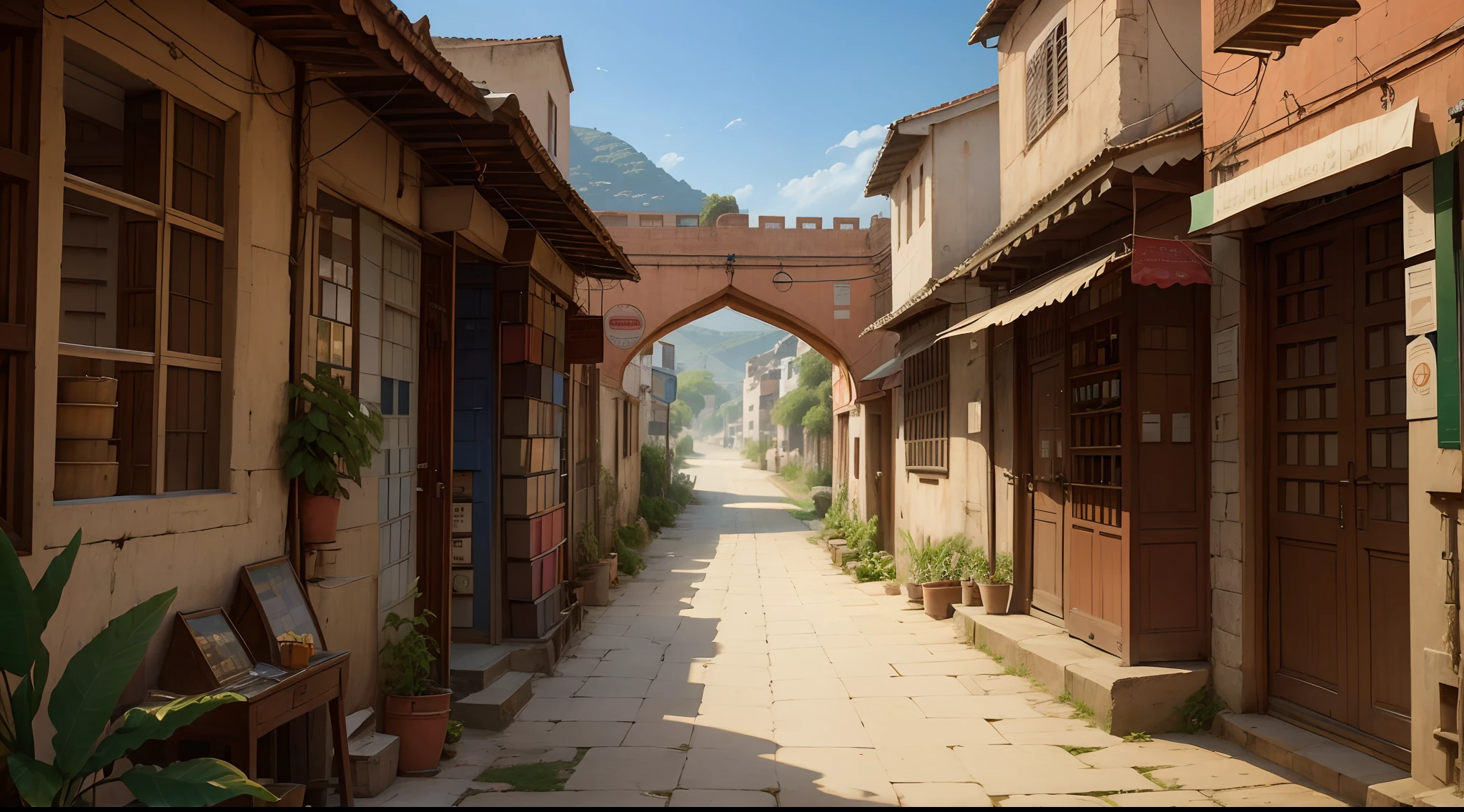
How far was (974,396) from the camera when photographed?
9.84 metres

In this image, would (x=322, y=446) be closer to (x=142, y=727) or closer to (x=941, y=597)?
(x=142, y=727)

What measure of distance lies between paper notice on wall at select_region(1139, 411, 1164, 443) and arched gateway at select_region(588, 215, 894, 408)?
12105 mm

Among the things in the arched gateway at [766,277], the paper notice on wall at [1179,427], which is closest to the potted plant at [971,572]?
the paper notice on wall at [1179,427]

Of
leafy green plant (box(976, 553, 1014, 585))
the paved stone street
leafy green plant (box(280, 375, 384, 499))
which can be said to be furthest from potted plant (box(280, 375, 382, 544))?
leafy green plant (box(976, 553, 1014, 585))

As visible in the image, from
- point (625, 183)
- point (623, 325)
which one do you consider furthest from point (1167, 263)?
point (625, 183)

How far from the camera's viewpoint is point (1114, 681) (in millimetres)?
5656

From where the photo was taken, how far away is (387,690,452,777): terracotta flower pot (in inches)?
197

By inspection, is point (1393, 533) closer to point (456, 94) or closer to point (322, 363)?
point (456, 94)

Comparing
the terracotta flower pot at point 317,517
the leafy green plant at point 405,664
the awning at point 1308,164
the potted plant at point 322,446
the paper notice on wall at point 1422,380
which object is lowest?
the leafy green plant at point 405,664

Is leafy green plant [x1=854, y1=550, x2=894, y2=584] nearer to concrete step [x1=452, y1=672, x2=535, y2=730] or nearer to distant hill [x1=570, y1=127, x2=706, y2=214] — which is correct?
concrete step [x1=452, y1=672, x2=535, y2=730]

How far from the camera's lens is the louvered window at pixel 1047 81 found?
838cm

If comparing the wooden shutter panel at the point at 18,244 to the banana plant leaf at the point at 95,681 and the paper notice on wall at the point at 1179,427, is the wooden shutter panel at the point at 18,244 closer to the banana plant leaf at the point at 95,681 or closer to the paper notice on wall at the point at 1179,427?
the banana plant leaf at the point at 95,681

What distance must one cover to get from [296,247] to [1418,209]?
4728mm

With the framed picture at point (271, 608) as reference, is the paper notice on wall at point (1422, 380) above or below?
above
